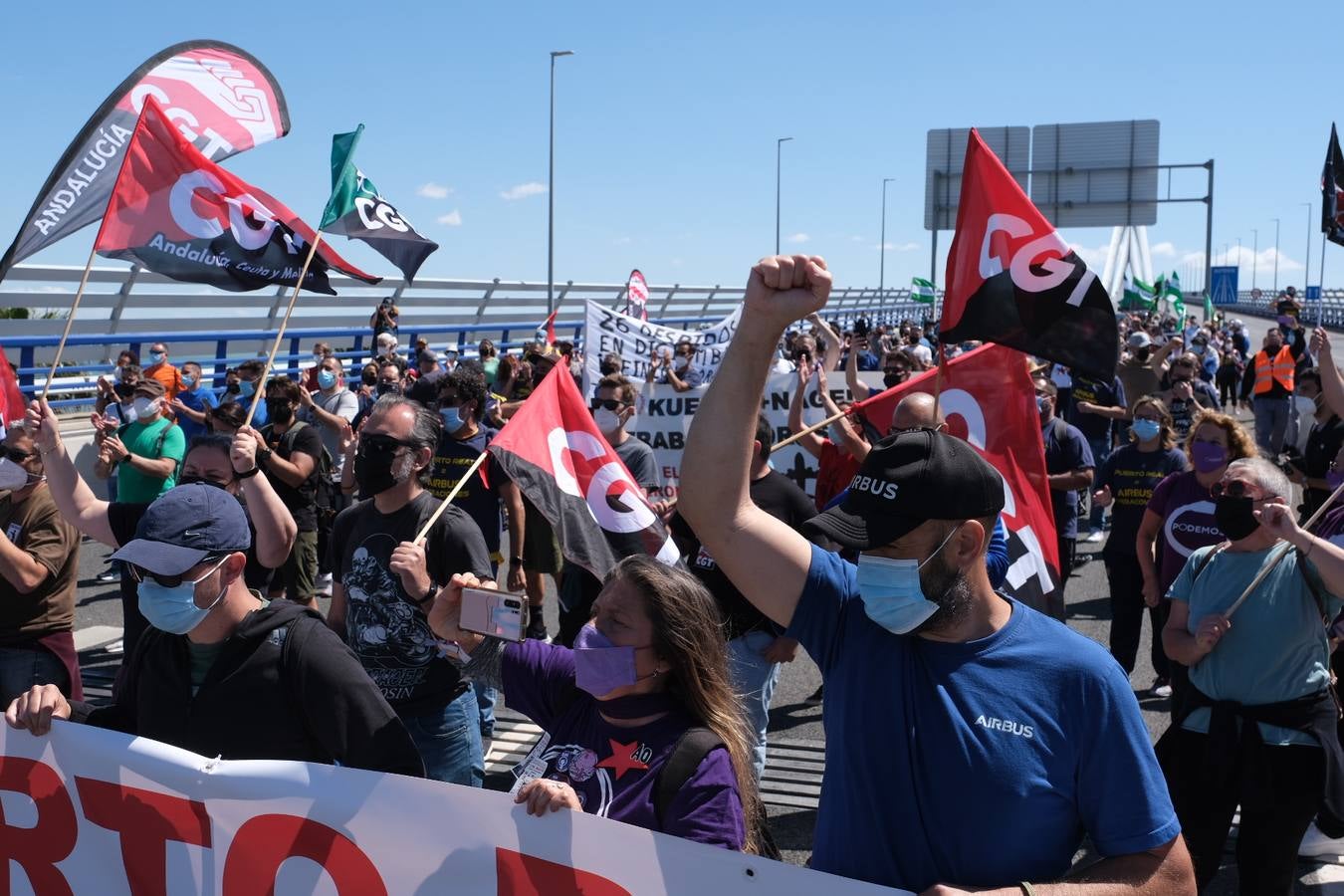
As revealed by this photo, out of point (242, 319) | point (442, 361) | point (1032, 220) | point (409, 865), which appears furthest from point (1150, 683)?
point (242, 319)

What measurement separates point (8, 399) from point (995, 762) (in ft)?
16.9

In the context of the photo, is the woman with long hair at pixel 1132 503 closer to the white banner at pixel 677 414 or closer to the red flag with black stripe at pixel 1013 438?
the red flag with black stripe at pixel 1013 438

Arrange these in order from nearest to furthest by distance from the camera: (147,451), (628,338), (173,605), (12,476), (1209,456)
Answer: (173,605) < (12,476) < (1209,456) < (147,451) < (628,338)

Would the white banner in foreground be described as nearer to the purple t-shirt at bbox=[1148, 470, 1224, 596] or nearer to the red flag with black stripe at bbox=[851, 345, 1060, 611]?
the red flag with black stripe at bbox=[851, 345, 1060, 611]

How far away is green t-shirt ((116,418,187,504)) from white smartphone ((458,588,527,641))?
A: 244 inches

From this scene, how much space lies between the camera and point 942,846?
2.10 m

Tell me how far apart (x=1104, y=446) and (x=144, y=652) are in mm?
11490

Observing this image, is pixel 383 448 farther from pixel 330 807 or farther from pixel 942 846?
Result: pixel 942 846

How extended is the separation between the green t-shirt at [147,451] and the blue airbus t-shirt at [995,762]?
286 inches

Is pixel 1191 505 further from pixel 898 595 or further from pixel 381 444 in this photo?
pixel 898 595

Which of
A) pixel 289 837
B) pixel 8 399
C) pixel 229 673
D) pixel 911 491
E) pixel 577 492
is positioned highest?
pixel 911 491

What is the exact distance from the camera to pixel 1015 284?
16.3 feet

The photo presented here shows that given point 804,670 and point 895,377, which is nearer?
point 804,670

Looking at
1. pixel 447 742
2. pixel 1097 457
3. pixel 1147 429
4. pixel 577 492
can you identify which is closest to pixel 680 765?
pixel 447 742
